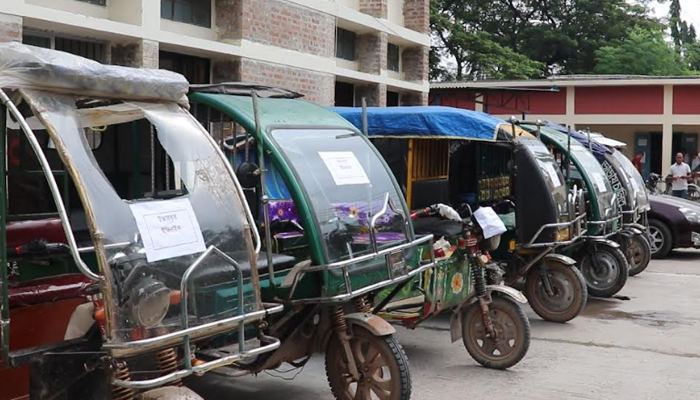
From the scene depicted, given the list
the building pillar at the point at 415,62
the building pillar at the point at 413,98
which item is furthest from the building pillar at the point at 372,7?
the building pillar at the point at 413,98

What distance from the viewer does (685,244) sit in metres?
13.7

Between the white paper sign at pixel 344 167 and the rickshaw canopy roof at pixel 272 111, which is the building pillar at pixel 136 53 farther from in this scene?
the white paper sign at pixel 344 167

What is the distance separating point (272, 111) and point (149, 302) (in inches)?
82.0

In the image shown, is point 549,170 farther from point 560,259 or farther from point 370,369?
point 370,369

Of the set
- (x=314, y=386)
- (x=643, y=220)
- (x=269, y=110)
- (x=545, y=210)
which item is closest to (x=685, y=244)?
(x=643, y=220)

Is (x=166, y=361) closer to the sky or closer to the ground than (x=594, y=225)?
closer to the ground

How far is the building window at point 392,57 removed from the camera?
17.4m

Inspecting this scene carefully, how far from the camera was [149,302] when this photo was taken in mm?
3775

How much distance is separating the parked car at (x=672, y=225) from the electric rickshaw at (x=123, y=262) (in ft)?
34.8

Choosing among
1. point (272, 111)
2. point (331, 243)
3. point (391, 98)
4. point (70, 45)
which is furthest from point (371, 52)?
point (331, 243)

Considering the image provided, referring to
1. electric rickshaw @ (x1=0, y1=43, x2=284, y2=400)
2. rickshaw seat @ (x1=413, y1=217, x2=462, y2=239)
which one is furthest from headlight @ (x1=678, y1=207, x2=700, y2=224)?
electric rickshaw @ (x1=0, y1=43, x2=284, y2=400)

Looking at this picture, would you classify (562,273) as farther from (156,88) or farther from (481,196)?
(156,88)

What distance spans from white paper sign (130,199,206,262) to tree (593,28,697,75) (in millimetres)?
30407

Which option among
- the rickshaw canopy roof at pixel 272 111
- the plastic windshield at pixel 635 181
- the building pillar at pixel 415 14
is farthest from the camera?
the building pillar at pixel 415 14
